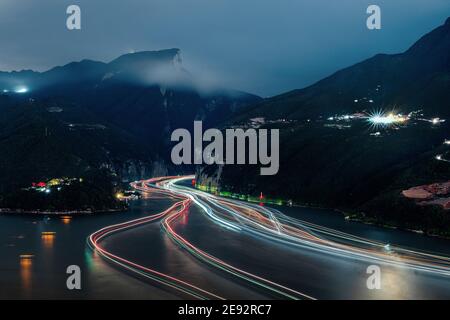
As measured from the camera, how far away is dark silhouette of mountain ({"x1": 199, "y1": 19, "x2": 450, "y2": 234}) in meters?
81.4

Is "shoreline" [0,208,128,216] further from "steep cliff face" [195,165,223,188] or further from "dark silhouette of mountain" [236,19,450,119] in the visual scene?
"dark silhouette of mountain" [236,19,450,119]

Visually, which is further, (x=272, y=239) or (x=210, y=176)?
(x=210, y=176)

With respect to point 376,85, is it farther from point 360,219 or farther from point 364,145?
point 360,219

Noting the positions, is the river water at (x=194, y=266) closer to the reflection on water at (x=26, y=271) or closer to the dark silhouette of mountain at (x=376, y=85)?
the reflection on water at (x=26, y=271)

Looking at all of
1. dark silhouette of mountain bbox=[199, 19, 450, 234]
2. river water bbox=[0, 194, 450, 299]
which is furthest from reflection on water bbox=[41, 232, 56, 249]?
dark silhouette of mountain bbox=[199, 19, 450, 234]

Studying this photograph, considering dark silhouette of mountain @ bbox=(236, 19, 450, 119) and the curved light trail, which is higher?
dark silhouette of mountain @ bbox=(236, 19, 450, 119)

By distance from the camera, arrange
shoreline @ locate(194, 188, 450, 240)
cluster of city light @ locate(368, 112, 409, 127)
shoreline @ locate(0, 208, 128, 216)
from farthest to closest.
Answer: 1. cluster of city light @ locate(368, 112, 409, 127)
2. shoreline @ locate(0, 208, 128, 216)
3. shoreline @ locate(194, 188, 450, 240)

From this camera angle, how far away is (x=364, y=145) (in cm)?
11275

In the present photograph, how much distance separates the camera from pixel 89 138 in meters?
196

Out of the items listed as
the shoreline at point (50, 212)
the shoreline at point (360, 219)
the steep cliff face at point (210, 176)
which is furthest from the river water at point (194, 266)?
the steep cliff face at point (210, 176)

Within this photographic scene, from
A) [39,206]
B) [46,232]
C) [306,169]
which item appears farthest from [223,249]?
[306,169]

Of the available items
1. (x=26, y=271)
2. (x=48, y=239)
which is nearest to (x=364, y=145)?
(x=48, y=239)

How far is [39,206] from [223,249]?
2216 inches
